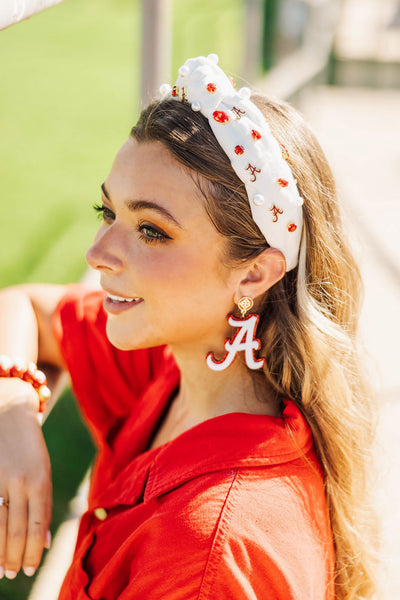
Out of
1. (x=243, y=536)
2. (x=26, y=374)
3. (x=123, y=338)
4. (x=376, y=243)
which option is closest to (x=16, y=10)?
(x=123, y=338)

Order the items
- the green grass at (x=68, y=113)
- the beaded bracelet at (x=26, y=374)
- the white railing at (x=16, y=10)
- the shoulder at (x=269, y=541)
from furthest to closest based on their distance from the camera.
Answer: the green grass at (x=68, y=113) < the beaded bracelet at (x=26, y=374) < the shoulder at (x=269, y=541) < the white railing at (x=16, y=10)

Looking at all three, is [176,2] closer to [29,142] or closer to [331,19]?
[29,142]

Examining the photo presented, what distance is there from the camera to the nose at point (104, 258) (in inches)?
65.9

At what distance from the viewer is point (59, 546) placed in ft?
7.63

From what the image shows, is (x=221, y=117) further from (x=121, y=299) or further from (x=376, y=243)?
(x=376, y=243)

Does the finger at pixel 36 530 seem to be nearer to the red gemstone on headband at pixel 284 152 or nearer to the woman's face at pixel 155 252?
the woman's face at pixel 155 252

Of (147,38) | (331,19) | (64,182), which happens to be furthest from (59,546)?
(331,19)

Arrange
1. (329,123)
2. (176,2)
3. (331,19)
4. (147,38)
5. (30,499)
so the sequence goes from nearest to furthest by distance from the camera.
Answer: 1. (30,499)
2. (147,38)
3. (176,2)
4. (329,123)
5. (331,19)

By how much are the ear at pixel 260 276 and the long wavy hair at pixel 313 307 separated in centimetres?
4

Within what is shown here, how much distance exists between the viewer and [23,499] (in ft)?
4.98

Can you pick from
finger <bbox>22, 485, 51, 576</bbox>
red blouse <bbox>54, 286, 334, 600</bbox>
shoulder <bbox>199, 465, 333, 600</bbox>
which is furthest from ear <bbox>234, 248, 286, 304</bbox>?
finger <bbox>22, 485, 51, 576</bbox>

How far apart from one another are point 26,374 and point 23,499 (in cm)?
39

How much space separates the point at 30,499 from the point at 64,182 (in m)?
4.83

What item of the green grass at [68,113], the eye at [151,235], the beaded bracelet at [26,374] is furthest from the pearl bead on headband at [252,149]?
the green grass at [68,113]
